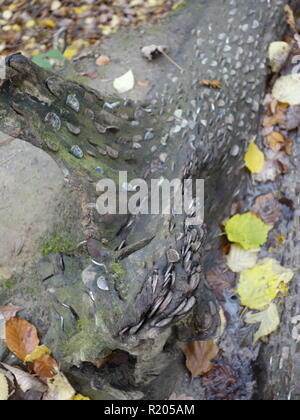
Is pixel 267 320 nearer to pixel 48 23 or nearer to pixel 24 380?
pixel 24 380

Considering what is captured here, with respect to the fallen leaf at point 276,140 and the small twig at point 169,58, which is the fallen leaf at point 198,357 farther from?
the small twig at point 169,58

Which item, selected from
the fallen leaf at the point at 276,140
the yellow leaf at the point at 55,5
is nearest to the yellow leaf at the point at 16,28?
the yellow leaf at the point at 55,5

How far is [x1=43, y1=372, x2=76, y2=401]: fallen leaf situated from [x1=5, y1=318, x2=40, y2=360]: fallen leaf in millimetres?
142

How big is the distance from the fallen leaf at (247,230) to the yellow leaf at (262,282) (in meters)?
0.08

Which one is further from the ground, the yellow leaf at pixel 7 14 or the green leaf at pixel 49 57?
the yellow leaf at pixel 7 14

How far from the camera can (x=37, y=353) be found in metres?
1.77

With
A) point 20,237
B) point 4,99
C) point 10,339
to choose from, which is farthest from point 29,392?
point 4,99

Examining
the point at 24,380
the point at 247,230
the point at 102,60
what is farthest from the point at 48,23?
the point at 24,380

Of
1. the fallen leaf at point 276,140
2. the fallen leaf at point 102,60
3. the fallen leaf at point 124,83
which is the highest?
the fallen leaf at point 102,60

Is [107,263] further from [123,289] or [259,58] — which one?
[259,58]

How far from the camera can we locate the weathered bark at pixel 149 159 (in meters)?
1.48

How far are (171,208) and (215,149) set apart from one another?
495 mm

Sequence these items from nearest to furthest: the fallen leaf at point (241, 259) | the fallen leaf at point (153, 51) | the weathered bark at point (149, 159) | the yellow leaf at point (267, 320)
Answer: the weathered bark at point (149, 159) → the yellow leaf at point (267, 320) → the fallen leaf at point (241, 259) → the fallen leaf at point (153, 51)

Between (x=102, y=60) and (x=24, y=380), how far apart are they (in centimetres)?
147
